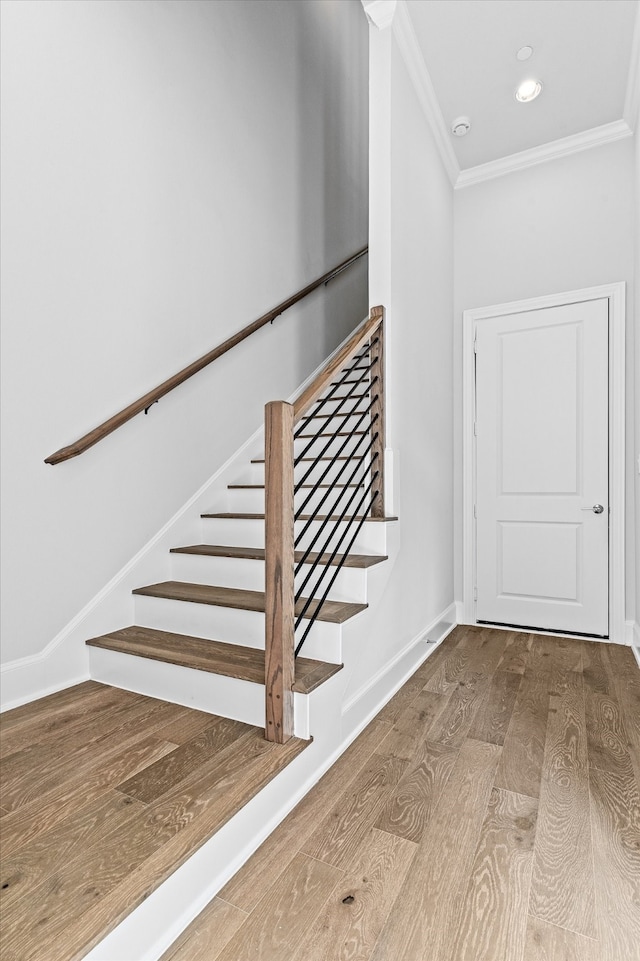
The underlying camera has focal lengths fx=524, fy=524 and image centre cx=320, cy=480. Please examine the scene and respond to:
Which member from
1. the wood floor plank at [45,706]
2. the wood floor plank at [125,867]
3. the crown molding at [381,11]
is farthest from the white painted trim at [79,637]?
the crown molding at [381,11]

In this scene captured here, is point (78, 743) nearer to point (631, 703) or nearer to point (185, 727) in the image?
point (185, 727)

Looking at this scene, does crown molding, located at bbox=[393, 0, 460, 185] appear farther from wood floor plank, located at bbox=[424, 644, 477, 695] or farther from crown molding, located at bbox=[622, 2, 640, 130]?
wood floor plank, located at bbox=[424, 644, 477, 695]

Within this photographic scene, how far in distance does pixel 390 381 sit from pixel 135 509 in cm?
131

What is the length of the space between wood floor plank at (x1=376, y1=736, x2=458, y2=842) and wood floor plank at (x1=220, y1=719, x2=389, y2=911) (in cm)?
15

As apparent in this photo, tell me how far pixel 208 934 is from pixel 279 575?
2.64 ft

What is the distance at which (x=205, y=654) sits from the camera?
1881 mm

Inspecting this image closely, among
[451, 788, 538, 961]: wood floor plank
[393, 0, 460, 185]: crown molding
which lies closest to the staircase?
[451, 788, 538, 961]: wood floor plank

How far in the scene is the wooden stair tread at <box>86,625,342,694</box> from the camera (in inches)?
66.3

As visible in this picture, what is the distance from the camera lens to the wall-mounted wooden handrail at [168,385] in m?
2.00

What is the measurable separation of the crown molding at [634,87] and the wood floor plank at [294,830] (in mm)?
3444

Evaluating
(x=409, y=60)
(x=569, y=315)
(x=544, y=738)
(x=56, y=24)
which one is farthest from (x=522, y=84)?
(x=544, y=738)

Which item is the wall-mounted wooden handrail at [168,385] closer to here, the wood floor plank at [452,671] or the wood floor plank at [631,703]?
the wood floor plank at [452,671]

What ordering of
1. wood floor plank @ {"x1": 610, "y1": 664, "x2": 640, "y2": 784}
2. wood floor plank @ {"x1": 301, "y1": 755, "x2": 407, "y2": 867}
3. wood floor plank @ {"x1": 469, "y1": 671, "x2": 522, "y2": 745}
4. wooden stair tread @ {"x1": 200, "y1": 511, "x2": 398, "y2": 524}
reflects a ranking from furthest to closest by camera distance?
wooden stair tread @ {"x1": 200, "y1": 511, "x2": 398, "y2": 524} → wood floor plank @ {"x1": 469, "y1": 671, "x2": 522, "y2": 745} → wood floor plank @ {"x1": 610, "y1": 664, "x2": 640, "y2": 784} → wood floor plank @ {"x1": 301, "y1": 755, "x2": 407, "y2": 867}

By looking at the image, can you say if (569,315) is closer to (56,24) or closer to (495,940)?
(56,24)
